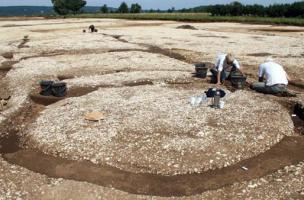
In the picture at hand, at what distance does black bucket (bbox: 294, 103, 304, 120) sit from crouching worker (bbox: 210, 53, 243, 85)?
4.12 metres

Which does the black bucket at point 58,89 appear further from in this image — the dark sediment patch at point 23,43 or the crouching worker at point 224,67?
the dark sediment patch at point 23,43

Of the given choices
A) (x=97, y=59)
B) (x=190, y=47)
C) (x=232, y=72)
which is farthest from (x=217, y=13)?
(x=232, y=72)

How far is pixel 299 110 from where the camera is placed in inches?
563

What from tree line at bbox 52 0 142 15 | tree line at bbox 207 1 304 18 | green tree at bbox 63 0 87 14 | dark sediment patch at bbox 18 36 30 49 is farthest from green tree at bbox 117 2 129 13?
dark sediment patch at bbox 18 36 30 49

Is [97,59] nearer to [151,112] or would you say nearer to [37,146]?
[151,112]

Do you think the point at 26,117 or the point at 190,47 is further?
the point at 190,47

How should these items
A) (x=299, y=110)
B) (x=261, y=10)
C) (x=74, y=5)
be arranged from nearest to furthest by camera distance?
(x=299, y=110), (x=261, y=10), (x=74, y=5)

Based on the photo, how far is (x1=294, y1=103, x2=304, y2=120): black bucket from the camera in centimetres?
1413

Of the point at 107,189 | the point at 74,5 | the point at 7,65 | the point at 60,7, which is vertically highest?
the point at 74,5

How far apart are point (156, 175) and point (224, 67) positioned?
30.8 ft

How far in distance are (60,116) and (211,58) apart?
47.7ft

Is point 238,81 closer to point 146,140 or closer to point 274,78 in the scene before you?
point 274,78

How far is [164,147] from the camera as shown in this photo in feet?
36.7

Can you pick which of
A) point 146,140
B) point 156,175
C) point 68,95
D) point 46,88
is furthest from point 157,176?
point 46,88
